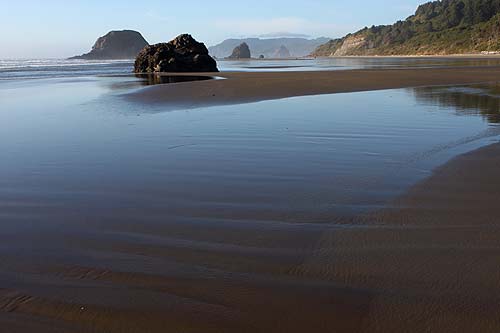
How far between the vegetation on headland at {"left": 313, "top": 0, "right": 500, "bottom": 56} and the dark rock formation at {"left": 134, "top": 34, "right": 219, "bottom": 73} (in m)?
64.1

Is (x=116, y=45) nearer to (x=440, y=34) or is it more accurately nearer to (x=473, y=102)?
(x=440, y=34)

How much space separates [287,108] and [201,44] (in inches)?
1233

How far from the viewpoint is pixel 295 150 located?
652cm

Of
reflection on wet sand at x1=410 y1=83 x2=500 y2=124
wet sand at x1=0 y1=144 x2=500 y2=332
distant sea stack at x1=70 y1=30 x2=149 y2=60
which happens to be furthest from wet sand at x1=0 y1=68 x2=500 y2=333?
distant sea stack at x1=70 y1=30 x2=149 y2=60

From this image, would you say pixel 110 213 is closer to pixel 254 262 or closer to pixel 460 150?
pixel 254 262

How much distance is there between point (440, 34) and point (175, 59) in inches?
3693

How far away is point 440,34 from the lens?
359 feet

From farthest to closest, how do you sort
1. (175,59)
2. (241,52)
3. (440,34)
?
(241,52)
(440,34)
(175,59)

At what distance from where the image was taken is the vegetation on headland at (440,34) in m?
88.5

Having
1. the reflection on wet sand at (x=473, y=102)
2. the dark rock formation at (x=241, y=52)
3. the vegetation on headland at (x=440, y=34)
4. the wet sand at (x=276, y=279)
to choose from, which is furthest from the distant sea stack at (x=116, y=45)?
the wet sand at (x=276, y=279)

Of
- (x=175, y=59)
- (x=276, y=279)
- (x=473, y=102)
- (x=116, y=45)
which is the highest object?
(x=116, y=45)

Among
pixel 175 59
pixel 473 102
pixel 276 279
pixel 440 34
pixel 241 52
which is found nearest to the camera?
pixel 276 279

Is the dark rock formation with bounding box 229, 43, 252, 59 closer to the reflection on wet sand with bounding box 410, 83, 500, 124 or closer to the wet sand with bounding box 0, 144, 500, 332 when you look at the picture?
the reflection on wet sand with bounding box 410, 83, 500, 124

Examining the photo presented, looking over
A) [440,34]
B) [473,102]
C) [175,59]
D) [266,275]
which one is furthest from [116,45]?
[266,275]
